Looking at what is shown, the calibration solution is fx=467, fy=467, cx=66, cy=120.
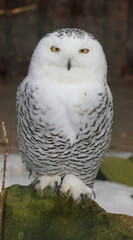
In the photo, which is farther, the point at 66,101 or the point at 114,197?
the point at 114,197

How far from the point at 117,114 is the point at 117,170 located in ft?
5.72

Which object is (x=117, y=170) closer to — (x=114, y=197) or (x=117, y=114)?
(x=114, y=197)

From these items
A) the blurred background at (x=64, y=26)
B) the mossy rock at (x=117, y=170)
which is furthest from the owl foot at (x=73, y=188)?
the blurred background at (x=64, y=26)

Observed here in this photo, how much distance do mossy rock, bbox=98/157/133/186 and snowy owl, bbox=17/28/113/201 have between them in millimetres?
1232

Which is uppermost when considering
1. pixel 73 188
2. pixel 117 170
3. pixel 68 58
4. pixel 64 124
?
pixel 68 58

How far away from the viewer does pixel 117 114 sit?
15.0 feet

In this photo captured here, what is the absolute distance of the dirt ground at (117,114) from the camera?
3633 mm

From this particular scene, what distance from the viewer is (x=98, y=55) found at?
4.62 feet

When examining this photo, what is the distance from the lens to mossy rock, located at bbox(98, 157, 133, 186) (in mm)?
2777

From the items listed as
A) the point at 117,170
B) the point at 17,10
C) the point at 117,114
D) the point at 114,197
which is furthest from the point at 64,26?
the point at 114,197

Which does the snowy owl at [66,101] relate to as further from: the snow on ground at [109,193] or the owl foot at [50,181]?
the snow on ground at [109,193]

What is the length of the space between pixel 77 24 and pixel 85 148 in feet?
14.7

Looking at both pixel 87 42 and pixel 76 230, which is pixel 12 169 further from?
pixel 87 42

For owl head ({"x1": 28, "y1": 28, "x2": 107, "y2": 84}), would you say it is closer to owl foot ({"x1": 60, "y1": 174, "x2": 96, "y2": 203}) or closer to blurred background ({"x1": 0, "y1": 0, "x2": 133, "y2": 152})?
owl foot ({"x1": 60, "y1": 174, "x2": 96, "y2": 203})
